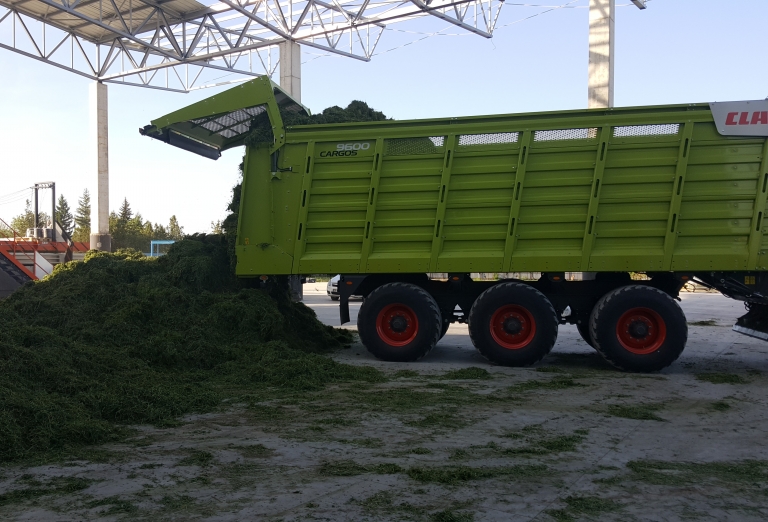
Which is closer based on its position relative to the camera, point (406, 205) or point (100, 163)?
point (406, 205)

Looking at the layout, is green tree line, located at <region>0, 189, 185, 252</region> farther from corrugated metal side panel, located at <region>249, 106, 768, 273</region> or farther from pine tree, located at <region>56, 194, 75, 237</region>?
corrugated metal side panel, located at <region>249, 106, 768, 273</region>

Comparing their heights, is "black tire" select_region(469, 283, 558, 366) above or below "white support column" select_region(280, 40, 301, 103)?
below

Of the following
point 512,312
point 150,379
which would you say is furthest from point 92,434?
point 512,312

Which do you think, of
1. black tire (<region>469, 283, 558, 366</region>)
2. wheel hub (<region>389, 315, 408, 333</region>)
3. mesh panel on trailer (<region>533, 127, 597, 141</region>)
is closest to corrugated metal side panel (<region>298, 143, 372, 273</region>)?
wheel hub (<region>389, 315, 408, 333</region>)

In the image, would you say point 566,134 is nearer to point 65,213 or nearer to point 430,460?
point 430,460

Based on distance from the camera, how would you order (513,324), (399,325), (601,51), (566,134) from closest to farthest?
(566,134)
(513,324)
(399,325)
(601,51)

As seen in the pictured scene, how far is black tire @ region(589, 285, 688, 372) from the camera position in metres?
8.59

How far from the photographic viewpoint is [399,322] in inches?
381

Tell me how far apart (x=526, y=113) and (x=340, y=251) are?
3.33 metres

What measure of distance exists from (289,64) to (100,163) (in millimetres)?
9677

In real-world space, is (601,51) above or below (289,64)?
above

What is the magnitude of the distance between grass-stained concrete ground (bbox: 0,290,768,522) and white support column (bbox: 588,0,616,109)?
10593 mm

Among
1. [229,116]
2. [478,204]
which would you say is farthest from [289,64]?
[478,204]

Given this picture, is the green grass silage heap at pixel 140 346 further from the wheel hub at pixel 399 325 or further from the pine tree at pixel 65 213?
the pine tree at pixel 65 213
